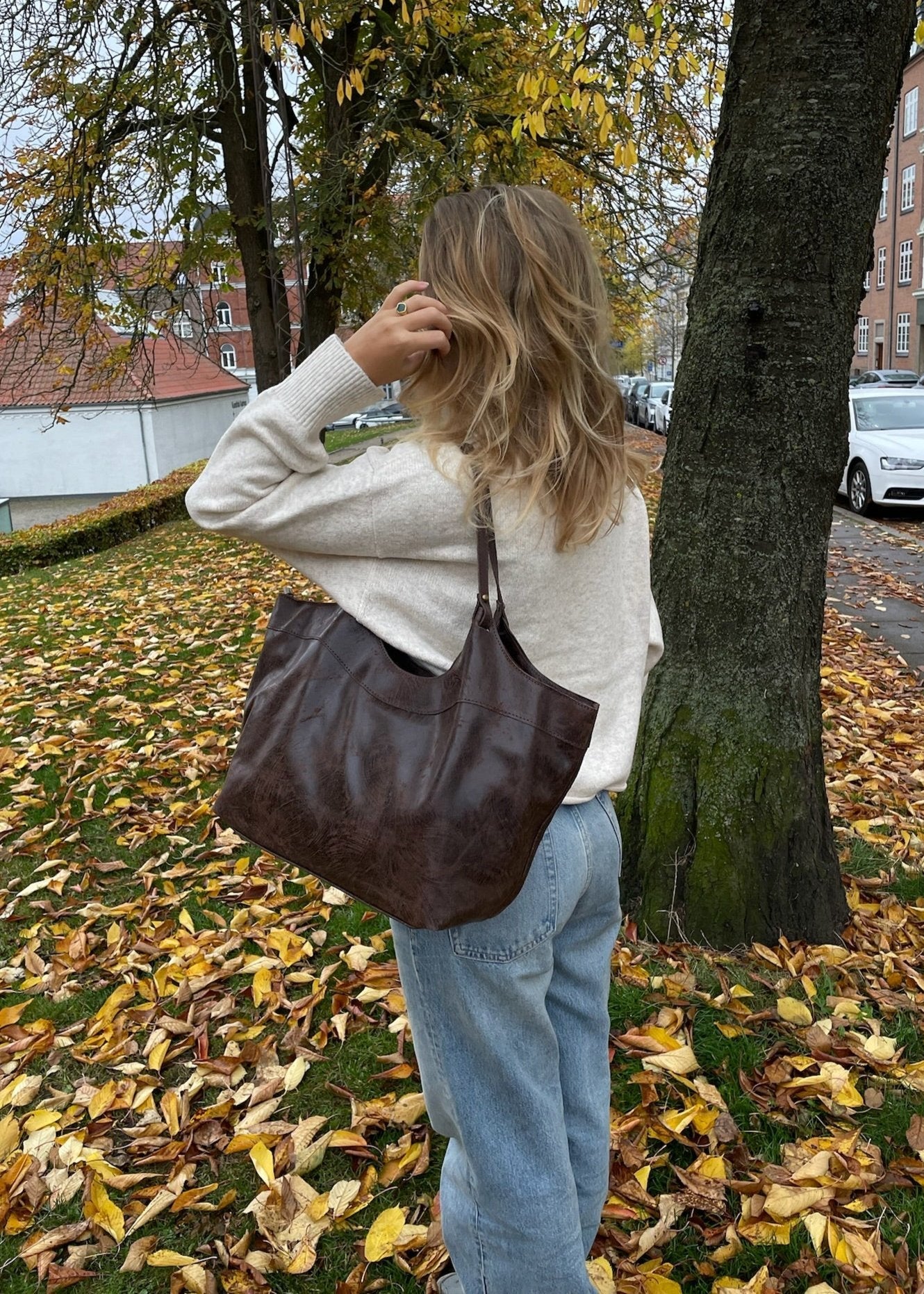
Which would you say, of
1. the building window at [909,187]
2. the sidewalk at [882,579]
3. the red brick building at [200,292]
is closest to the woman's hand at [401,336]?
the sidewalk at [882,579]

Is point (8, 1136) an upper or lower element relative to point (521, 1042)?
lower

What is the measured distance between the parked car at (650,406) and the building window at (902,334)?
1562cm

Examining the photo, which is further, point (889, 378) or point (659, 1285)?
point (889, 378)

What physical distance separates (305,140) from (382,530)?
1172 centimetres

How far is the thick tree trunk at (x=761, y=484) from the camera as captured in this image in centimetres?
257

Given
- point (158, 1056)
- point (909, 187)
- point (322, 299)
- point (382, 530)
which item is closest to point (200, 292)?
point (322, 299)

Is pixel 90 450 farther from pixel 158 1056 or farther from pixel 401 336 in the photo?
pixel 401 336

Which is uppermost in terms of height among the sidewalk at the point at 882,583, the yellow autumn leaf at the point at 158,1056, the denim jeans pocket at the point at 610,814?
the denim jeans pocket at the point at 610,814

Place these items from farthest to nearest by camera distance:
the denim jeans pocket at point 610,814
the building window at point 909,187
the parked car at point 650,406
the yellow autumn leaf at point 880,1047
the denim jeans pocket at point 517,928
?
1. the building window at point 909,187
2. the parked car at point 650,406
3. the yellow autumn leaf at point 880,1047
4. the denim jeans pocket at point 610,814
5. the denim jeans pocket at point 517,928

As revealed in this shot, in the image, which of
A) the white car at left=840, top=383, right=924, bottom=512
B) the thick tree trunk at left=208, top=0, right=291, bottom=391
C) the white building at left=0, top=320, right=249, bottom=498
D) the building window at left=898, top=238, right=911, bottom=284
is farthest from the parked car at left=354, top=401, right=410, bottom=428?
the building window at left=898, top=238, right=911, bottom=284

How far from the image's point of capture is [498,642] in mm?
1330

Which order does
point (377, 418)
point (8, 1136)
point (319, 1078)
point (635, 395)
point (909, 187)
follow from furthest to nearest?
point (909, 187) → point (377, 418) → point (635, 395) → point (319, 1078) → point (8, 1136)

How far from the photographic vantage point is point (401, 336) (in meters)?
1.39

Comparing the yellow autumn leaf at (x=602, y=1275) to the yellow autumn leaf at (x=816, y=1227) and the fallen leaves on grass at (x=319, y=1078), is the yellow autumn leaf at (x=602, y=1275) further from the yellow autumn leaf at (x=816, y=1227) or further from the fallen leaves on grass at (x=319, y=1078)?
the yellow autumn leaf at (x=816, y=1227)
